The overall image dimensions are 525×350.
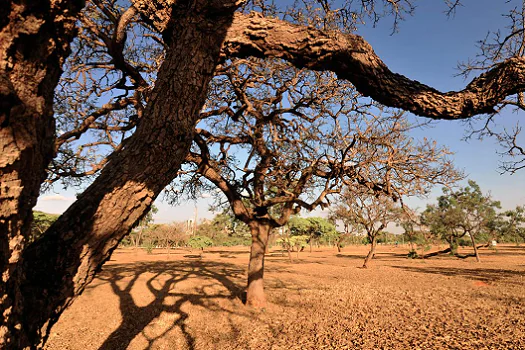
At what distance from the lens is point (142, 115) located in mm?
1772

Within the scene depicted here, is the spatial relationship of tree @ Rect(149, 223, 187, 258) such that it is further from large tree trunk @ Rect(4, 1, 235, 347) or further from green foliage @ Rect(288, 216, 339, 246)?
large tree trunk @ Rect(4, 1, 235, 347)

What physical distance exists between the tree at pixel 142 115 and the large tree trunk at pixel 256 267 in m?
6.58

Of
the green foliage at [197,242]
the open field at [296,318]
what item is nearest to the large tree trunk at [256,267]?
the open field at [296,318]

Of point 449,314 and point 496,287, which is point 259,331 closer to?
point 449,314

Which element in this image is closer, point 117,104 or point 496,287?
point 117,104

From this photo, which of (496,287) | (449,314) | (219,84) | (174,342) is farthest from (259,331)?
(496,287)

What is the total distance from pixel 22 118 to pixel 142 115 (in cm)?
74

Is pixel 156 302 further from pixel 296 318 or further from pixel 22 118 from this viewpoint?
pixel 22 118

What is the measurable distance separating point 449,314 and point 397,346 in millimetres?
3223

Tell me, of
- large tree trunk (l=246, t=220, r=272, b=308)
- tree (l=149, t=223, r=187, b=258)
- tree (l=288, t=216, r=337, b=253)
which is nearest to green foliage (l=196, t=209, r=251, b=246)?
tree (l=288, t=216, r=337, b=253)

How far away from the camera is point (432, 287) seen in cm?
1102

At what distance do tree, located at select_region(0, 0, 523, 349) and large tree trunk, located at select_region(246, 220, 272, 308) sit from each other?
6580 mm

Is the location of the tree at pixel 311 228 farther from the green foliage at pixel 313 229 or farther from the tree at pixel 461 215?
the tree at pixel 461 215

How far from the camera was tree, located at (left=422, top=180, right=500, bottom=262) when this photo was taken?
2591cm
